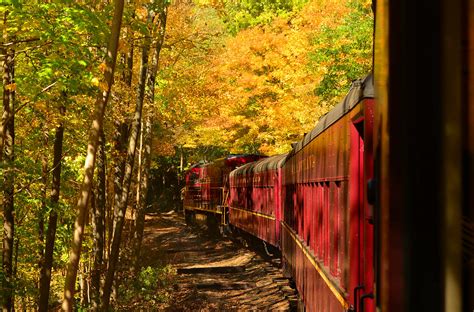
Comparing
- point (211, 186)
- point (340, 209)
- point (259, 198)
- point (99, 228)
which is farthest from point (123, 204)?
point (211, 186)

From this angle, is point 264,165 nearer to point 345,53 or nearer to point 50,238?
point 345,53

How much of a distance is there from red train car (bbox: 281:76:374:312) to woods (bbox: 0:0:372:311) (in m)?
3.11

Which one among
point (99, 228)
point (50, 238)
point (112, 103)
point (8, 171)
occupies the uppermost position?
point (112, 103)

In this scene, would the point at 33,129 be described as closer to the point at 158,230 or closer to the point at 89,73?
the point at 89,73

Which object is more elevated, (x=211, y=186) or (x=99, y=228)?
(x=211, y=186)

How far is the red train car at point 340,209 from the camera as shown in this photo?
4410 millimetres

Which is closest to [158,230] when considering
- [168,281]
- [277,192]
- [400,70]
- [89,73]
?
[168,281]

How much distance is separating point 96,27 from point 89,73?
67 centimetres

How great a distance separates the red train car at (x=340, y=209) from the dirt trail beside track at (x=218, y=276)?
19.4ft

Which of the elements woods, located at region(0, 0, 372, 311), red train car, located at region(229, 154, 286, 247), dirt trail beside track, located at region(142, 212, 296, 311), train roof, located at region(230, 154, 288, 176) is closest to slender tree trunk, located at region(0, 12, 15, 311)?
woods, located at region(0, 0, 372, 311)

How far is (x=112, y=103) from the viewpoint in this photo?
54.6 feet

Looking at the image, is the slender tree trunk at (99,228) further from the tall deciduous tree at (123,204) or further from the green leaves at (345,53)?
the green leaves at (345,53)

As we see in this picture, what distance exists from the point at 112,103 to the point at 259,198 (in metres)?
7.28

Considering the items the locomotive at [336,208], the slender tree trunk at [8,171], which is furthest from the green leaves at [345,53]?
the slender tree trunk at [8,171]
